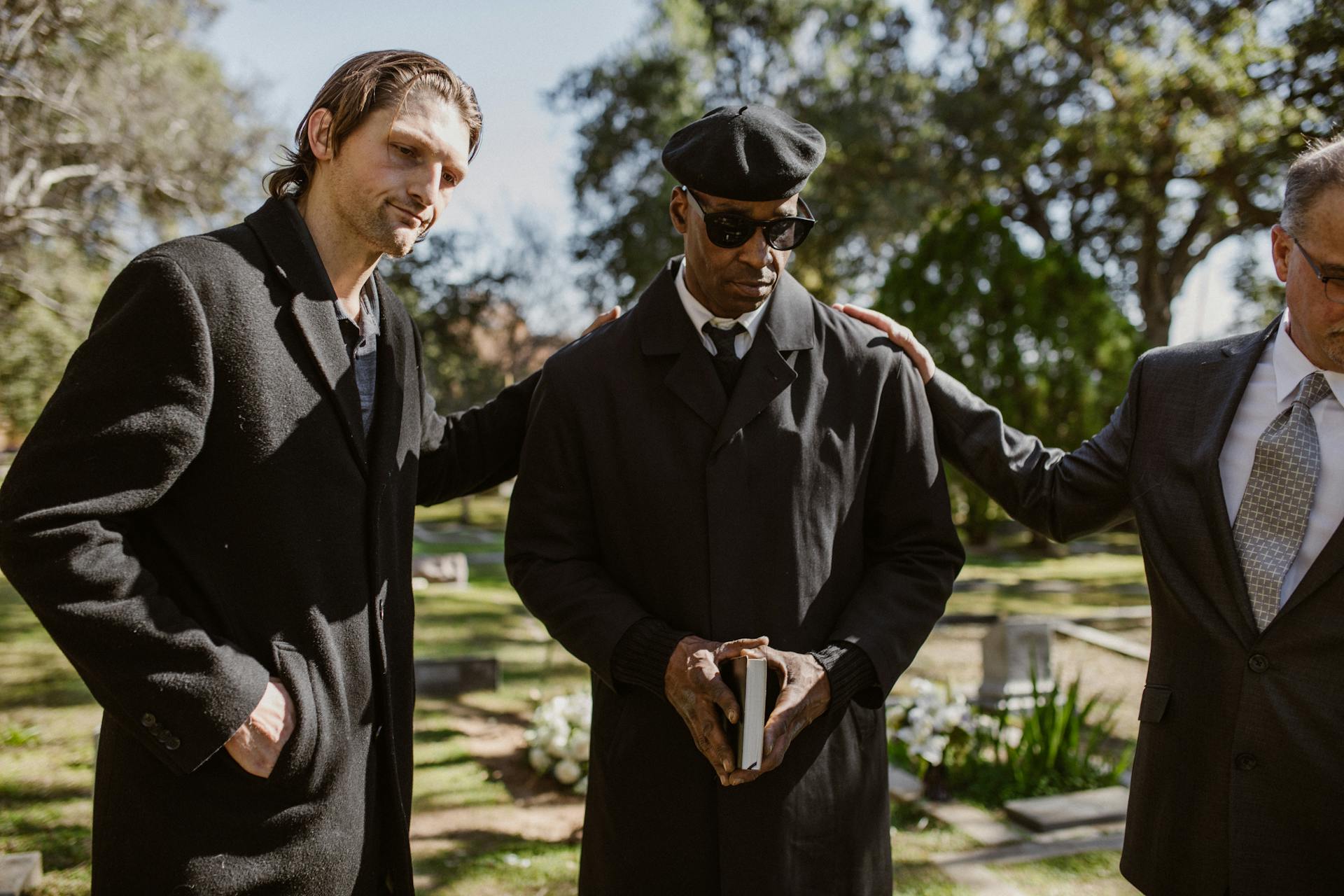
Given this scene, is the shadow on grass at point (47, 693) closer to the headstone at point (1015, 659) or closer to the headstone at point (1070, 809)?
the headstone at point (1070, 809)

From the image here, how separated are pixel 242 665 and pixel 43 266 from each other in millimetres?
17350

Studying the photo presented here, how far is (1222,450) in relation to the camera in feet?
7.35

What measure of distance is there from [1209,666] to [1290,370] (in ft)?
2.20

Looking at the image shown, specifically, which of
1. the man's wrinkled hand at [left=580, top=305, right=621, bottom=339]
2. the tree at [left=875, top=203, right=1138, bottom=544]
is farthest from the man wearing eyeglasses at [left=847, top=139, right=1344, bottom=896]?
the tree at [left=875, top=203, right=1138, bottom=544]

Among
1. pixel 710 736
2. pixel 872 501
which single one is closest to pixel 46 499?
pixel 710 736

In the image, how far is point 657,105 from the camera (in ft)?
61.4

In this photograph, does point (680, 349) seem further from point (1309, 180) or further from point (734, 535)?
point (1309, 180)

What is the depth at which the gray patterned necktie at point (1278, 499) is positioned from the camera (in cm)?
211

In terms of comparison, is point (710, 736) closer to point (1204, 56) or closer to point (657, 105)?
point (1204, 56)

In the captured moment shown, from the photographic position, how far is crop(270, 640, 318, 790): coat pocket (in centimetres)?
192

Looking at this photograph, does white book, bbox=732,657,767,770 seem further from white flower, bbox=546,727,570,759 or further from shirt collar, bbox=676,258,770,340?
white flower, bbox=546,727,570,759

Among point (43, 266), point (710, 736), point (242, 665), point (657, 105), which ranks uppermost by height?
point (657, 105)

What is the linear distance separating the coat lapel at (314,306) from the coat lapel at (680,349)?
71cm

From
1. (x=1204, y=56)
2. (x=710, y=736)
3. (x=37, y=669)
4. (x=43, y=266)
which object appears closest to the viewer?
(x=710, y=736)
